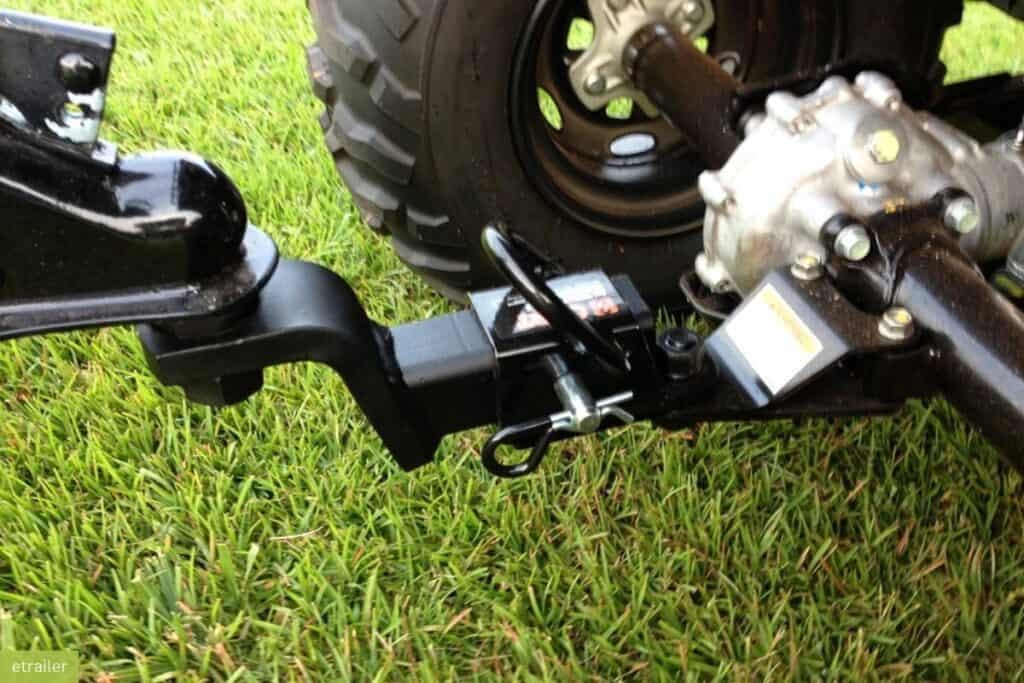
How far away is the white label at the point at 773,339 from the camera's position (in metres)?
0.96

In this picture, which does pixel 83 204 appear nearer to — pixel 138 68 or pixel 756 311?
pixel 756 311

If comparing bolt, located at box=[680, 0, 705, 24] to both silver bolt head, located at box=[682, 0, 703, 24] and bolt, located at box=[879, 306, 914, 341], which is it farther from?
bolt, located at box=[879, 306, 914, 341]

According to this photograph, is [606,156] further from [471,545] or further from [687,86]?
[471,545]

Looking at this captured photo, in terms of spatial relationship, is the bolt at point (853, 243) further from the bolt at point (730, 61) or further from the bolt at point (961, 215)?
the bolt at point (730, 61)

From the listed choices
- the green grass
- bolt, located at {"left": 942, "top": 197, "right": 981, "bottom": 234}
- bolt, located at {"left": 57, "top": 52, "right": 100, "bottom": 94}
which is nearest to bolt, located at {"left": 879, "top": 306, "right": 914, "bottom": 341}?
bolt, located at {"left": 942, "top": 197, "right": 981, "bottom": 234}

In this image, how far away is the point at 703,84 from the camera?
126 cm

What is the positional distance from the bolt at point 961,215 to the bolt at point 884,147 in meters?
0.08

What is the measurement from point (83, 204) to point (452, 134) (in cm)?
63

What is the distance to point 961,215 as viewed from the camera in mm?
1039

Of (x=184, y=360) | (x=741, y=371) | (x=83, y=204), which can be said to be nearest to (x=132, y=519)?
(x=184, y=360)

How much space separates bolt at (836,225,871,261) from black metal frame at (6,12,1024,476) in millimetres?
14

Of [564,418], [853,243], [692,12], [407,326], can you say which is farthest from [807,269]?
[692,12]

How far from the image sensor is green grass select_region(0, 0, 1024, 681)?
1.23 metres

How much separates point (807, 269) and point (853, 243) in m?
0.06
